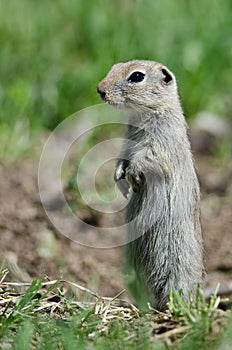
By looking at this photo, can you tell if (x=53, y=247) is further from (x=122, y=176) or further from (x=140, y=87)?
(x=140, y=87)

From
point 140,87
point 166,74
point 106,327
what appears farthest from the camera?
point 166,74

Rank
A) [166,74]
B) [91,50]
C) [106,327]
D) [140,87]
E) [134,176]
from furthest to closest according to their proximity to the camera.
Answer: [91,50] → [166,74] → [140,87] → [134,176] → [106,327]

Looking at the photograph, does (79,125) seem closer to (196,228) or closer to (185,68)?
(185,68)

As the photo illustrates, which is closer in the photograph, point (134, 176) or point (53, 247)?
point (134, 176)

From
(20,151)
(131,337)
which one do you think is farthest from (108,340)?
(20,151)

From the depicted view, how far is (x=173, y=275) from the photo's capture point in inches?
208

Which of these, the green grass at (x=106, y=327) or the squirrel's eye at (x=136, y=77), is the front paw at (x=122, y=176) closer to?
the squirrel's eye at (x=136, y=77)

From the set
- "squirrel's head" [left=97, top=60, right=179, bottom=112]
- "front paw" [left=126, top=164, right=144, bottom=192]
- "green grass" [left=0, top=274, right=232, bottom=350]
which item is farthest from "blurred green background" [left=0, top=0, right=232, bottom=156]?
"green grass" [left=0, top=274, right=232, bottom=350]

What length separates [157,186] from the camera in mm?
5238

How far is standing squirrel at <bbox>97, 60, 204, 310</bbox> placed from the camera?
5.23 metres

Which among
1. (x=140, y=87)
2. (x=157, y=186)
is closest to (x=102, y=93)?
(x=140, y=87)

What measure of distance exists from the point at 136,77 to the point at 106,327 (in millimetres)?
1770

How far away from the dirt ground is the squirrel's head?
1.16 meters

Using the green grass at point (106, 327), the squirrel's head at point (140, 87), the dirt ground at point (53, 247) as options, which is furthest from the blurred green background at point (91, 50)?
the green grass at point (106, 327)
